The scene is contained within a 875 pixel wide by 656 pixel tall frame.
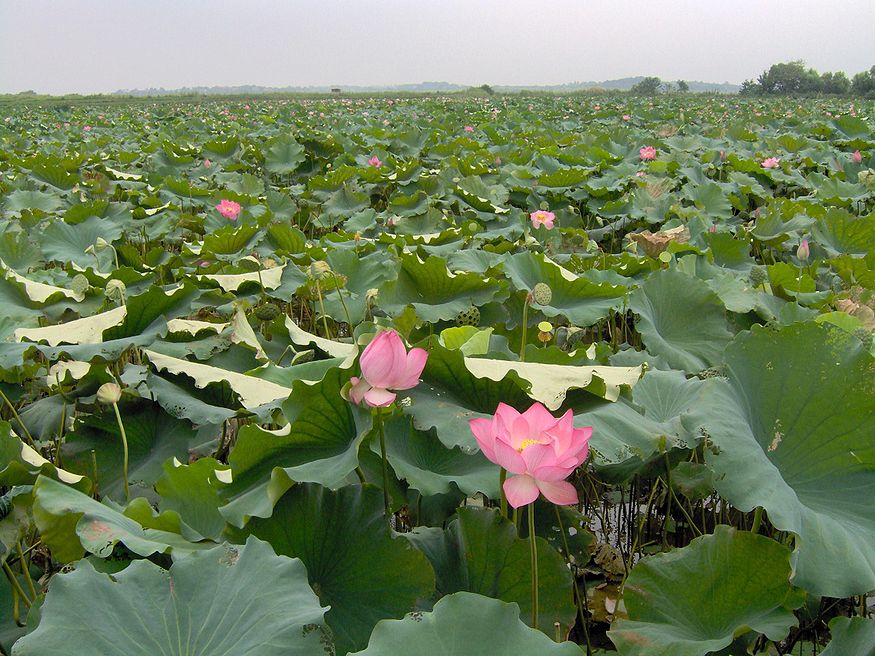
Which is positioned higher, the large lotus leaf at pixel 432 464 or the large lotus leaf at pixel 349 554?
the large lotus leaf at pixel 432 464

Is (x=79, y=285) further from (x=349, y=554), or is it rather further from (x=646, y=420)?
(x=646, y=420)

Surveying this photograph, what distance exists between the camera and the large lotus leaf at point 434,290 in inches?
68.7

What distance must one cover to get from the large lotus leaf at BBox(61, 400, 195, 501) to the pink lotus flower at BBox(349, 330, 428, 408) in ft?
2.18

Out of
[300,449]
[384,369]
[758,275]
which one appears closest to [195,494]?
[300,449]

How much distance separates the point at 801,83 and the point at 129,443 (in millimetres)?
33600

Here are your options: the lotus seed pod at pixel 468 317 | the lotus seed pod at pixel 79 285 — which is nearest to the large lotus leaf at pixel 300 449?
the lotus seed pod at pixel 468 317

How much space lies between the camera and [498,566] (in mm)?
957

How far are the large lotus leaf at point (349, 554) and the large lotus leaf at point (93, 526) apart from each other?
0.12m

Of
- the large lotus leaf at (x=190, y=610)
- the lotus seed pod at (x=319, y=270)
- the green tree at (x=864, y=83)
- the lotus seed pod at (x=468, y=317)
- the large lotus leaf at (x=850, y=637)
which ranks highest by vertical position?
the green tree at (x=864, y=83)

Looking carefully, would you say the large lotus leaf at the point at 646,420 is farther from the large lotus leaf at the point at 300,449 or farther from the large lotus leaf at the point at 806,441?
the large lotus leaf at the point at 300,449

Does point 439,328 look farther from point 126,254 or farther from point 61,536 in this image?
point 126,254

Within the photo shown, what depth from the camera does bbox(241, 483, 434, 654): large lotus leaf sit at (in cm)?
90

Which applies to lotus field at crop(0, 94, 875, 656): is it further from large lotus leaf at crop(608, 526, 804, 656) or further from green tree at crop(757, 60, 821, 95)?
green tree at crop(757, 60, 821, 95)

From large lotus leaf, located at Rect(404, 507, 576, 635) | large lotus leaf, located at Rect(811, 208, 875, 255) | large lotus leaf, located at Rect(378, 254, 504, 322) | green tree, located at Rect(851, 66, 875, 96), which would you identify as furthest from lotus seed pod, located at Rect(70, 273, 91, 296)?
green tree, located at Rect(851, 66, 875, 96)
